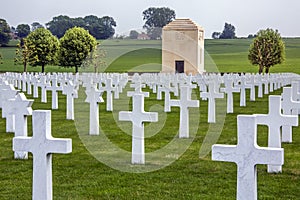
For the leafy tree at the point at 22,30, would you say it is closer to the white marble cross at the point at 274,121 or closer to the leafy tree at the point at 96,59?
the leafy tree at the point at 96,59

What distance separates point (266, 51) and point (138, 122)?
4981cm

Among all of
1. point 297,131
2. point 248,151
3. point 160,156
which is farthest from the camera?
point 297,131

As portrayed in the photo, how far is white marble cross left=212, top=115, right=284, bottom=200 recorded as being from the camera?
16.9 ft

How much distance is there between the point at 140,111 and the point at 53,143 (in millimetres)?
3212

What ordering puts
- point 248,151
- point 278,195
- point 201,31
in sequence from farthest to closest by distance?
point 201,31 → point 278,195 → point 248,151

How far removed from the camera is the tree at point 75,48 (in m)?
53.8

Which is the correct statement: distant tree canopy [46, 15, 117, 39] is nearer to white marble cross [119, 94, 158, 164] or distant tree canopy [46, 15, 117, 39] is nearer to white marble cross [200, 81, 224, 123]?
white marble cross [200, 81, 224, 123]

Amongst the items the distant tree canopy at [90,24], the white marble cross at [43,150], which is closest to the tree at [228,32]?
the distant tree canopy at [90,24]

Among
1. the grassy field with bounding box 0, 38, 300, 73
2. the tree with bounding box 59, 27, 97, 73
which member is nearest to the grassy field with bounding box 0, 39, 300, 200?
the grassy field with bounding box 0, 38, 300, 73

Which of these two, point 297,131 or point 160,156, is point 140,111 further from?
point 297,131

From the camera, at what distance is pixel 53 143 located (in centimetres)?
566

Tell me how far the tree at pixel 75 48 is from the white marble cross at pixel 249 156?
4899cm

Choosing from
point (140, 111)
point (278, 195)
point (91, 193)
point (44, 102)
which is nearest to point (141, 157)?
point (140, 111)

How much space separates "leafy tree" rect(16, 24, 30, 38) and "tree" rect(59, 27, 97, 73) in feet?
161
